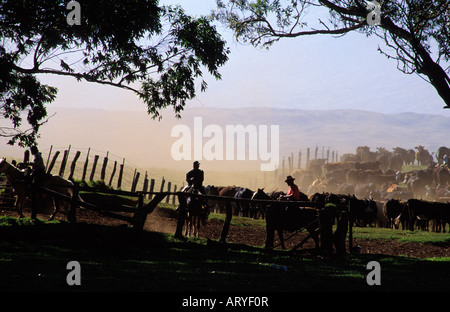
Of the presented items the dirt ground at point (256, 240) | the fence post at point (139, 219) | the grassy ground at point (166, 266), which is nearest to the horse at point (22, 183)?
the dirt ground at point (256, 240)

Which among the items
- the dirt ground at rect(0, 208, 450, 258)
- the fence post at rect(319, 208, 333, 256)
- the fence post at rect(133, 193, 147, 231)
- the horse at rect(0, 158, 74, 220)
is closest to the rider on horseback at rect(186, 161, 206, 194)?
the dirt ground at rect(0, 208, 450, 258)

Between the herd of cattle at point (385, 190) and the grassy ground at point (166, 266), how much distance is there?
5172 millimetres

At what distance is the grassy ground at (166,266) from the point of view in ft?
26.4

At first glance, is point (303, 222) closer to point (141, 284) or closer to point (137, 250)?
point (137, 250)

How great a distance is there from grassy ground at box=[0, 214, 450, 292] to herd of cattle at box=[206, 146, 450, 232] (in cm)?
517

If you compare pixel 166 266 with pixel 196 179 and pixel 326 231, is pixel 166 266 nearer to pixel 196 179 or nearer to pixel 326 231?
pixel 326 231

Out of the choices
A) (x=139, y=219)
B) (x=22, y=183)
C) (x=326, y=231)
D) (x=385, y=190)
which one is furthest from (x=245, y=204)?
(x=385, y=190)

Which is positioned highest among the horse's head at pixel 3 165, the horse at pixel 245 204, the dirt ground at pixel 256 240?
the horse's head at pixel 3 165

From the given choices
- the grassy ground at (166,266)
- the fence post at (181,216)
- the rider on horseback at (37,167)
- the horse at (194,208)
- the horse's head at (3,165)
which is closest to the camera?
the grassy ground at (166,266)

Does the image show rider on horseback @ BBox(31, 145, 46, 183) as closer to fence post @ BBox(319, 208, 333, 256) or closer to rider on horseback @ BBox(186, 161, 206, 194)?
rider on horseback @ BBox(186, 161, 206, 194)

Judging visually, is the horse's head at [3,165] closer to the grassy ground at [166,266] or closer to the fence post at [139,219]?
the grassy ground at [166,266]

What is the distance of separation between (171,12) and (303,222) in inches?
477

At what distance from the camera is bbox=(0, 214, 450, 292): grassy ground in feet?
26.4

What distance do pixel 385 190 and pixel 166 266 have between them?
2108 inches
